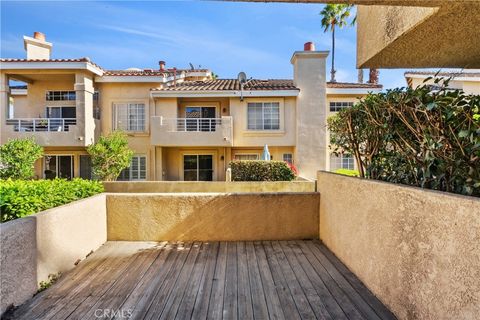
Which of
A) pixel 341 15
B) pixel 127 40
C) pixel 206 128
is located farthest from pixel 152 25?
pixel 341 15

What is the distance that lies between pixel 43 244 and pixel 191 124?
11992 mm

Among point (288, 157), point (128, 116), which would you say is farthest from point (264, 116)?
point (128, 116)

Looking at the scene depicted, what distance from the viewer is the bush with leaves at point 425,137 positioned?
2516mm

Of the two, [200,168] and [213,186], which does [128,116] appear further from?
[213,186]

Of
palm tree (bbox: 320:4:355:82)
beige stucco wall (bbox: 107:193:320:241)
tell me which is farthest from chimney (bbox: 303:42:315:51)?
beige stucco wall (bbox: 107:193:320:241)

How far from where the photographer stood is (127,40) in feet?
25.6

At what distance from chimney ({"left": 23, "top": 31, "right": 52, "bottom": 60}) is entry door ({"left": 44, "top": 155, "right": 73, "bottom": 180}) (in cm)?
609

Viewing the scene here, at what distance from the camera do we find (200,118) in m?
15.3

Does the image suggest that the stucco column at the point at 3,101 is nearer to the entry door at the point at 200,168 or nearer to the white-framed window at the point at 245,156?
the entry door at the point at 200,168

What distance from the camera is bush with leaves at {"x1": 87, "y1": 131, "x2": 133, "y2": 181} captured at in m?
13.2

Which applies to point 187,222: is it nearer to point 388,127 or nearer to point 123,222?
point 123,222

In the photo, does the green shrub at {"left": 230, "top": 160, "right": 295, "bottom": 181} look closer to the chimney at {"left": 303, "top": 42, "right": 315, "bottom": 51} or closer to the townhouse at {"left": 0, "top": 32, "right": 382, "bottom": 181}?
the townhouse at {"left": 0, "top": 32, "right": 382, "bottom": 181}

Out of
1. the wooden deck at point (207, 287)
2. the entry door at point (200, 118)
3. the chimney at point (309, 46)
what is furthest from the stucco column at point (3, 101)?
the chimney at point (309, 46)

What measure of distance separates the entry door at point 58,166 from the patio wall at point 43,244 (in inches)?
487
